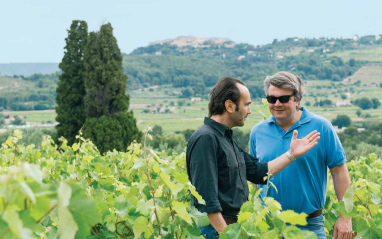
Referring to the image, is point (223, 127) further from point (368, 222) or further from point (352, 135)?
point (352, 135)

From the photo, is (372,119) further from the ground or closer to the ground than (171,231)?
closer to the ground

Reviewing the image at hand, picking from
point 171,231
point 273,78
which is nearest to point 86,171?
point 273,78

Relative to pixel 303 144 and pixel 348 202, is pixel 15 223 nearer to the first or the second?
pixel 348 202

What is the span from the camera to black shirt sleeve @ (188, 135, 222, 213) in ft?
Answer: 9.32

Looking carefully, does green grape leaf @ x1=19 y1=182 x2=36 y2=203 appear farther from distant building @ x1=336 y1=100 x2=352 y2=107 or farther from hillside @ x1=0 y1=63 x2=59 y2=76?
hillside @ x1=0 y1=63 x2=59 y2=76

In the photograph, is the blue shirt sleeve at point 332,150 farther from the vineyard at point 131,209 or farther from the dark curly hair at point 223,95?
the dark curly hair at point 223,95

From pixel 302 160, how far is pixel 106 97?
1704 centimetres

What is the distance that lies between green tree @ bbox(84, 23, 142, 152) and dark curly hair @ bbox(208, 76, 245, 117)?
15959 millimetres

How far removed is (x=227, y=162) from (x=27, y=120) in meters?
64.2

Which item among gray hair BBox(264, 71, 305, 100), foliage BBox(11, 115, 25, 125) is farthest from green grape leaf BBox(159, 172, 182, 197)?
foliage BBox(11, 115, 25, 125)

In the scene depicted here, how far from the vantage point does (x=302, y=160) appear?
3.57 metres

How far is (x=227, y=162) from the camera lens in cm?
301

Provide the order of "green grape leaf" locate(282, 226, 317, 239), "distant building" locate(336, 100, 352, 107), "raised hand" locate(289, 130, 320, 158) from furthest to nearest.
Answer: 1. "distant building" locate(336, 100, 352, 107)
2. "raised hand" locate(289, 130, 320, 158)
3. "green grape leaf" locate(282, 226, 317, 239)

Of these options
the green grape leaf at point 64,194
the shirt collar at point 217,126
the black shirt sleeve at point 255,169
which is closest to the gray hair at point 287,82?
the black shirt sleeve at point 255,169
